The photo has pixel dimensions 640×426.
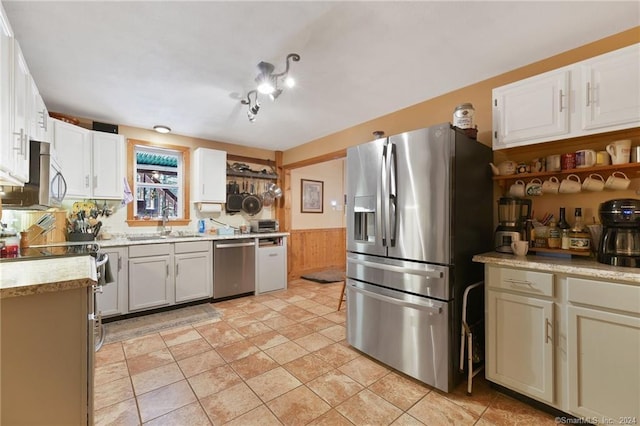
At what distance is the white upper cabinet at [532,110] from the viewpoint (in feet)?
5.87

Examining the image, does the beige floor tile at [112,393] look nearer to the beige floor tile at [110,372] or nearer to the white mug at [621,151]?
the beige floor tile at [110,372]

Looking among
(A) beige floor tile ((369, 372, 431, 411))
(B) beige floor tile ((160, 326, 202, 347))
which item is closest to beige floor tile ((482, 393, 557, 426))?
(A) beige floor tile ((369, 372, 431, 411))

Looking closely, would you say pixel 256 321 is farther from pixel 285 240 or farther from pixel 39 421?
pixel 39 421

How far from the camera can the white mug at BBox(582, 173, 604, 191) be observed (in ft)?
5.95

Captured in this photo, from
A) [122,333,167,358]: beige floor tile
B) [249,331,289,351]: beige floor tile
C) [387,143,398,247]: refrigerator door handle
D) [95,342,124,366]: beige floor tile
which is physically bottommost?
[249,331,289,351]: beige floor tile

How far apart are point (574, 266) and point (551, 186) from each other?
2.33 ft

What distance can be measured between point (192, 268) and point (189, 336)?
104cm

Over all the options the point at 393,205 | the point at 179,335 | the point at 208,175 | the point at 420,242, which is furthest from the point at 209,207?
the point at 420,242

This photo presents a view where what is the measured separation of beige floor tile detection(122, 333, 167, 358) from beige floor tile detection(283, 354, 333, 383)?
127 cm

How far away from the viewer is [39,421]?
1.13 meters

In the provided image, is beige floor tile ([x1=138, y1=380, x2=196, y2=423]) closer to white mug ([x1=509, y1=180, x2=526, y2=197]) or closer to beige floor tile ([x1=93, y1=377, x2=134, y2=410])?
beige floor tile ([x1=93, y1=377, x2=134, y2=410])

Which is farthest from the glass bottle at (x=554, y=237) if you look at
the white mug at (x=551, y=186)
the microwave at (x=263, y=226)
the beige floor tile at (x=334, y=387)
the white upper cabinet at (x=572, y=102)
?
the microwave at (x=263, y=226)

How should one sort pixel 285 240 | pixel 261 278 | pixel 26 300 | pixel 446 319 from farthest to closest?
pixel 285 240 → pixel 261 278 → pixel 446 319 → pixel 26 300

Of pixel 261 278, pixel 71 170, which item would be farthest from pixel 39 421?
pixel 261 278
